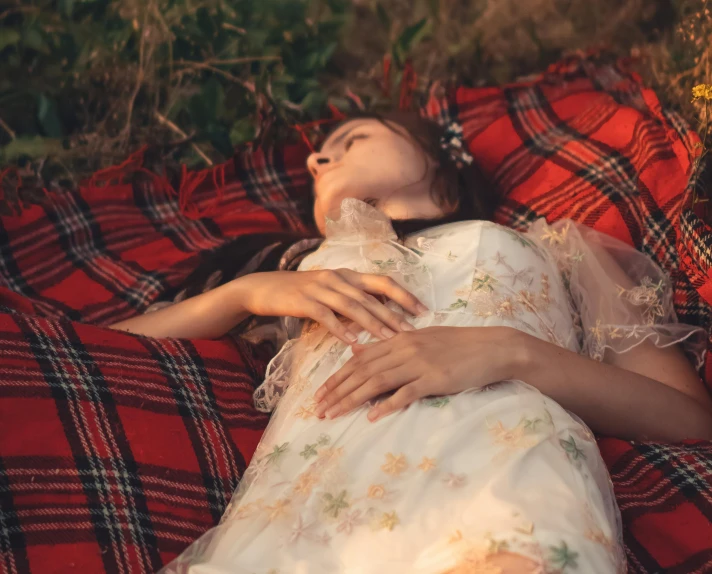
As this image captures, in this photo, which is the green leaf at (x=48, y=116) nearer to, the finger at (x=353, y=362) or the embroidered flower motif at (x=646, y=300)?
the finger at (x=353, y=362)

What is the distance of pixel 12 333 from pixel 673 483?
1.04 metres

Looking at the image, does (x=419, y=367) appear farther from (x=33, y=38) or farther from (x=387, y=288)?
(x=33, y=38)

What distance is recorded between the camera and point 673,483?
113 centimetres

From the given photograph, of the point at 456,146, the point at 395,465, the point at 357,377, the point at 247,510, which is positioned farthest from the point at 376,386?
the point at 456,146

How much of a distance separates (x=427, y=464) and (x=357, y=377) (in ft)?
0.64

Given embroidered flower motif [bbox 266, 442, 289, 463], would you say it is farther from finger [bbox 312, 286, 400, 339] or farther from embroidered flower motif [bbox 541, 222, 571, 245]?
embroidered flower motif [bbox 541, 222, 571, 245]

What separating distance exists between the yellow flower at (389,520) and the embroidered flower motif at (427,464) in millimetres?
71

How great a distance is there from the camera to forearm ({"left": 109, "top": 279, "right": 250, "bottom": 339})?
1410 millimetres

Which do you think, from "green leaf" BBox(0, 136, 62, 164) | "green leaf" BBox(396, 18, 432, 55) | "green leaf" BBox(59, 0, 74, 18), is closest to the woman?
"green leaf" BBox(396, 18, 432, 55)

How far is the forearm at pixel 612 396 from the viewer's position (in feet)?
3.73

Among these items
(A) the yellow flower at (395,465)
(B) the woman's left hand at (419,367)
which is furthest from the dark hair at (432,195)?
(A) the yellow flower at (395,465)

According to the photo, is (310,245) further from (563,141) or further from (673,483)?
(673,483)

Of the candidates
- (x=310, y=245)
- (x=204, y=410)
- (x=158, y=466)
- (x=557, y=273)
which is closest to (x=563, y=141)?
(x=557, y=273)

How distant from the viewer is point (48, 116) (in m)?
2.19
